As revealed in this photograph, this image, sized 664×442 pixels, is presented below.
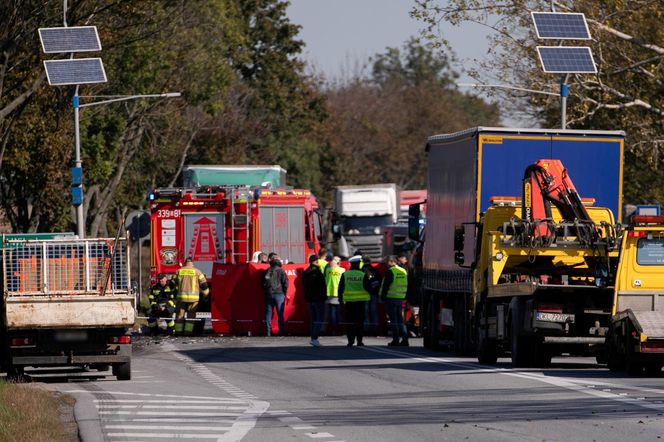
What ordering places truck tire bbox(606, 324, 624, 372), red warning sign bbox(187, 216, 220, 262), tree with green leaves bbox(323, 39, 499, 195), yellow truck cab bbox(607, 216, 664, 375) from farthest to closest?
1. tree with green leaves bbox(323, 39, 499, 195)
2. red warning sign bbox(187, 216, 220, 262)
3. truck tire bbox(606, 324, 624, 372)
4. yellow truck cab bbox(607, 216, 664, 375)

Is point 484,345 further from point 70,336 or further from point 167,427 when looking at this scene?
point 167,427

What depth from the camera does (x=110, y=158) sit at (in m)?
55.3

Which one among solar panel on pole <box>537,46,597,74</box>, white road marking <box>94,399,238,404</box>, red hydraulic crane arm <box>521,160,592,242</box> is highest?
solar panel on pole <box>537,46,597,74</box>

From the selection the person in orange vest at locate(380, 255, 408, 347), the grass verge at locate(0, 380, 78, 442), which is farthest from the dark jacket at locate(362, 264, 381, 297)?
the grass verge at locate(0, 380, 78, 442)

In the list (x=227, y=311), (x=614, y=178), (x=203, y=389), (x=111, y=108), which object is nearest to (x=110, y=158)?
(x=111, y=108)

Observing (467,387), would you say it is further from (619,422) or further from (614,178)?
(614,178)

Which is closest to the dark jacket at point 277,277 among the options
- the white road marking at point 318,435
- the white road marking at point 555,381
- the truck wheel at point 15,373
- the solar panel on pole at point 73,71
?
the white road marking at point 555,381

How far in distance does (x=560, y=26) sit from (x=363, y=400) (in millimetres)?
22372

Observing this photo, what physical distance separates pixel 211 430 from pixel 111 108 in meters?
41.8

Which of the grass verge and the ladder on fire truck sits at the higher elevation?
the ladder on fire truck

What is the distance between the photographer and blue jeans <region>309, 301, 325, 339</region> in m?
31.2

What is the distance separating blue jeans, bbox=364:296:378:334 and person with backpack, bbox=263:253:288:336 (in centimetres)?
177

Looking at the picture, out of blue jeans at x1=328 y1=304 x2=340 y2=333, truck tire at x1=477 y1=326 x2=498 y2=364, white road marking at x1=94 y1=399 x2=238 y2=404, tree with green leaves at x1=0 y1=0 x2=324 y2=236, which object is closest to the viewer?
white road marking at x1=94 y1=399 x2=238 y2=404

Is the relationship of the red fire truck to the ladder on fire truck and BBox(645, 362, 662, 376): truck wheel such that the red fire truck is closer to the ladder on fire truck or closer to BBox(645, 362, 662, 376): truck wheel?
the ladder on fire truck
